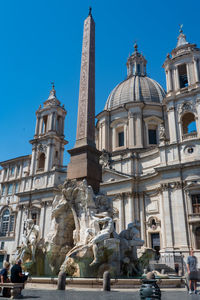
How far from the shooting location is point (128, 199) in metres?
31.8

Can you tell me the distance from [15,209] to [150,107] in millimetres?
23833

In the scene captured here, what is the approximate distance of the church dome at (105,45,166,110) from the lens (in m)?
41.5

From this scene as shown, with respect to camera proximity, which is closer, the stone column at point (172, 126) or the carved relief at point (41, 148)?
the stone column at point (172, 126)

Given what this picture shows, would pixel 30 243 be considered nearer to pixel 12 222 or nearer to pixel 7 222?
pixel 12 222

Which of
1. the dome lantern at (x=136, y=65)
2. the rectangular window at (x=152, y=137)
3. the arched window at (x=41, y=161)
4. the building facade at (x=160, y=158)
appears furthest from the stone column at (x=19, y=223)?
the dome lantern at (x=136, y=65)

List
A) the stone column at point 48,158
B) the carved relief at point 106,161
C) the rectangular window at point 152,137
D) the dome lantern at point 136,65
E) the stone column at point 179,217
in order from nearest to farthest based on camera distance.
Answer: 1. the stone column at point 179,217
2. the carved relief at point 106,161
3. the rectangular window at point 152,137
4. the stone column at point 48,158
5. the dome lantern at point 136,65

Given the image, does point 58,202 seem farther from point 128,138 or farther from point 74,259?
point 128,138

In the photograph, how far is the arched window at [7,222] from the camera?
1582 inches

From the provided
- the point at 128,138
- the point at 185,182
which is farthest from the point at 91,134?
the point at 128,138

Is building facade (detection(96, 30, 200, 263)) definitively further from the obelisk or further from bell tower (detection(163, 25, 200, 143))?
the obelisk

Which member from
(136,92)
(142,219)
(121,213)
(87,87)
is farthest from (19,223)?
(87,87)

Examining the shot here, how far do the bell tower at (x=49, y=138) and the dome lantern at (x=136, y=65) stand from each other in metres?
14.0

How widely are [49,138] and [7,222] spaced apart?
1339cm

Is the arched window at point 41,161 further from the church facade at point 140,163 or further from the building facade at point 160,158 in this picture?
the building facade at point 160,158
